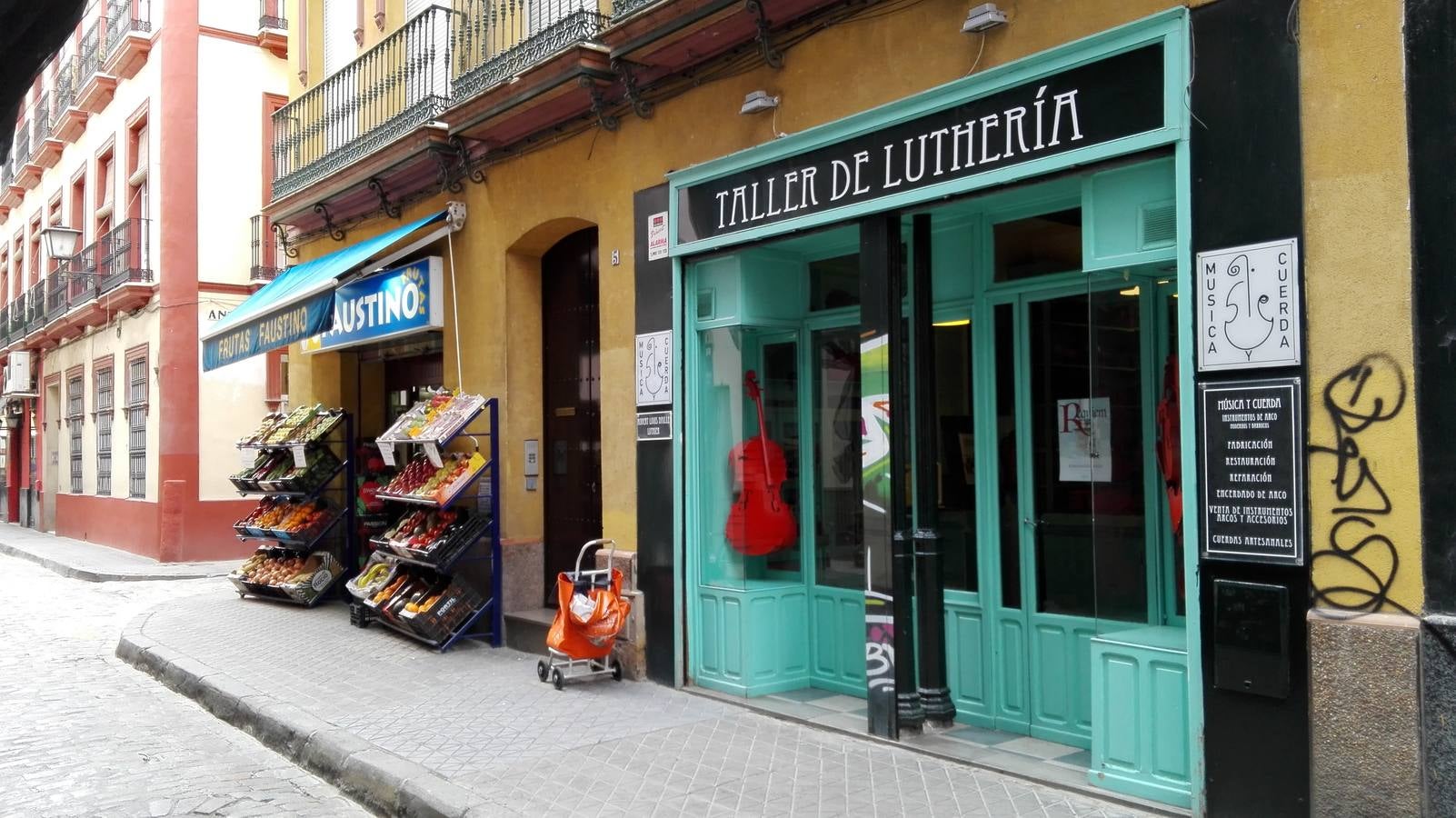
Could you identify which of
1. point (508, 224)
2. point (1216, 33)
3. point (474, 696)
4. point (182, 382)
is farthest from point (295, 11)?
point (1216, 33)

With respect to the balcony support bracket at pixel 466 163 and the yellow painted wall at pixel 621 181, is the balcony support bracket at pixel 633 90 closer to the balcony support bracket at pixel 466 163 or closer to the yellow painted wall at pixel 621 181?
the yellow painted wall at pixel 621 181

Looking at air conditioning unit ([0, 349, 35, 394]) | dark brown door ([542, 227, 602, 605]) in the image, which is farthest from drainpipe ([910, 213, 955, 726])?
air conditioning unit ([0, 349, 35, 394])

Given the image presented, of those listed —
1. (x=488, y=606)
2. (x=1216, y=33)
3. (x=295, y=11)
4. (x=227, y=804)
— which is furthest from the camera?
(x=295, y=11)

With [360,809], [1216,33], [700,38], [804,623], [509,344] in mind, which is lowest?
[360,809]

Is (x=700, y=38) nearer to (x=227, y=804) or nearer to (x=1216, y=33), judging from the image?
(x=1216, y=33)

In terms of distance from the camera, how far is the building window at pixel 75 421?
26.0 meters

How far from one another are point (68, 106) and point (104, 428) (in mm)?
7460

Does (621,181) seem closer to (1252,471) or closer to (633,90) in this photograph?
(633,90)

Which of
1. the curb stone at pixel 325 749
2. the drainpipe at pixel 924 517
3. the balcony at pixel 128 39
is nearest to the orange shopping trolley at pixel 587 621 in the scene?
the curb stone at pixel 325 749

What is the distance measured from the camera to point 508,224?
9891 mm

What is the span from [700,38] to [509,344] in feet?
11.9

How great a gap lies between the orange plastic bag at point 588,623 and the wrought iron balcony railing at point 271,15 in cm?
1623

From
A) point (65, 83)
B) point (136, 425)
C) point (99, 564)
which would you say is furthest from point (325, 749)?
point (65, 83)

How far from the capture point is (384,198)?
37.7ft
